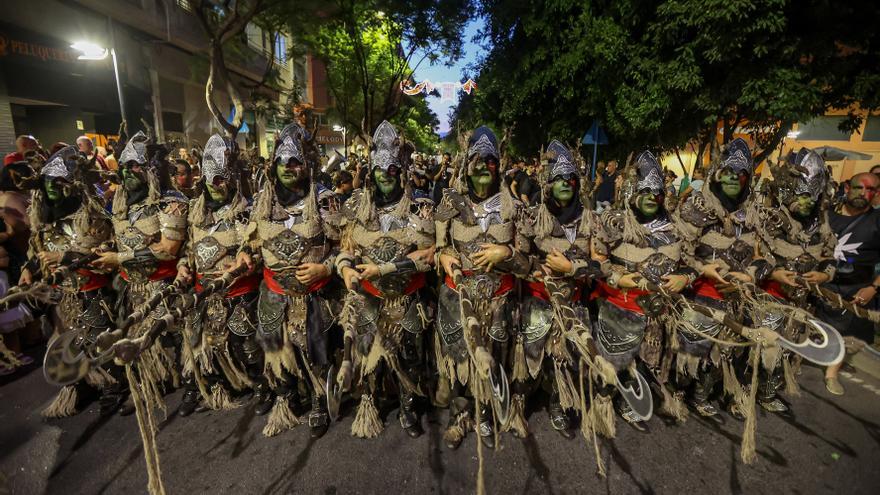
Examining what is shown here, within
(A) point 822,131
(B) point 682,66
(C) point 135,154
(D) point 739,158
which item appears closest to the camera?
(D) point 739,158

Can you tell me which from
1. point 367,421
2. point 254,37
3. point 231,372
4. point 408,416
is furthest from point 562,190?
point 254,37

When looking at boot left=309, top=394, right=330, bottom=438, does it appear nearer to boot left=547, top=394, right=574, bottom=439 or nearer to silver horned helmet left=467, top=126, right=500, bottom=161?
boot left=547, top=394, right=574, bottom=439

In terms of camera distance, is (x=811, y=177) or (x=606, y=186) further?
(x=606, y=186)

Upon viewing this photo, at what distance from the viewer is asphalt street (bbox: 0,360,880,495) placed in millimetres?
2963

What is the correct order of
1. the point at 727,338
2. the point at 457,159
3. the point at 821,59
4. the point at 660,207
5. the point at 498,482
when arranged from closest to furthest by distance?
the point at 498,482 → the point at 660,207 → the point at 727,338 → the point at 457,159 → the point at 821,59

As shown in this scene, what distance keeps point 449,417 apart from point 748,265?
3.07m

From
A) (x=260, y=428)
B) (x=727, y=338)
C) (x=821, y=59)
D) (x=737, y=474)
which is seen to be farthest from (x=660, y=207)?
(x=821, y=59)

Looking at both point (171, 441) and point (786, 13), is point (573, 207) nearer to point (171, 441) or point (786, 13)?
point (171, 441)

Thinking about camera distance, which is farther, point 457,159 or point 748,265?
point 457,159

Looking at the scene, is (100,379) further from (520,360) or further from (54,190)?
(520,360)

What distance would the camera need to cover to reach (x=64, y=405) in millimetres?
3771

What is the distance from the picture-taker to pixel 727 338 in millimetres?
3508

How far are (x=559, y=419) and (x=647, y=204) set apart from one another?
2.08 metres

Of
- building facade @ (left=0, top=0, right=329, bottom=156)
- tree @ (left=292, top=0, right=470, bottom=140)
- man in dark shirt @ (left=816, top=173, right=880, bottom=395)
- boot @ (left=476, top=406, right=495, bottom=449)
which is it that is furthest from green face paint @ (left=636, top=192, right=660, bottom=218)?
tree @ (left=292, top=0, right=470, bottom=140)
